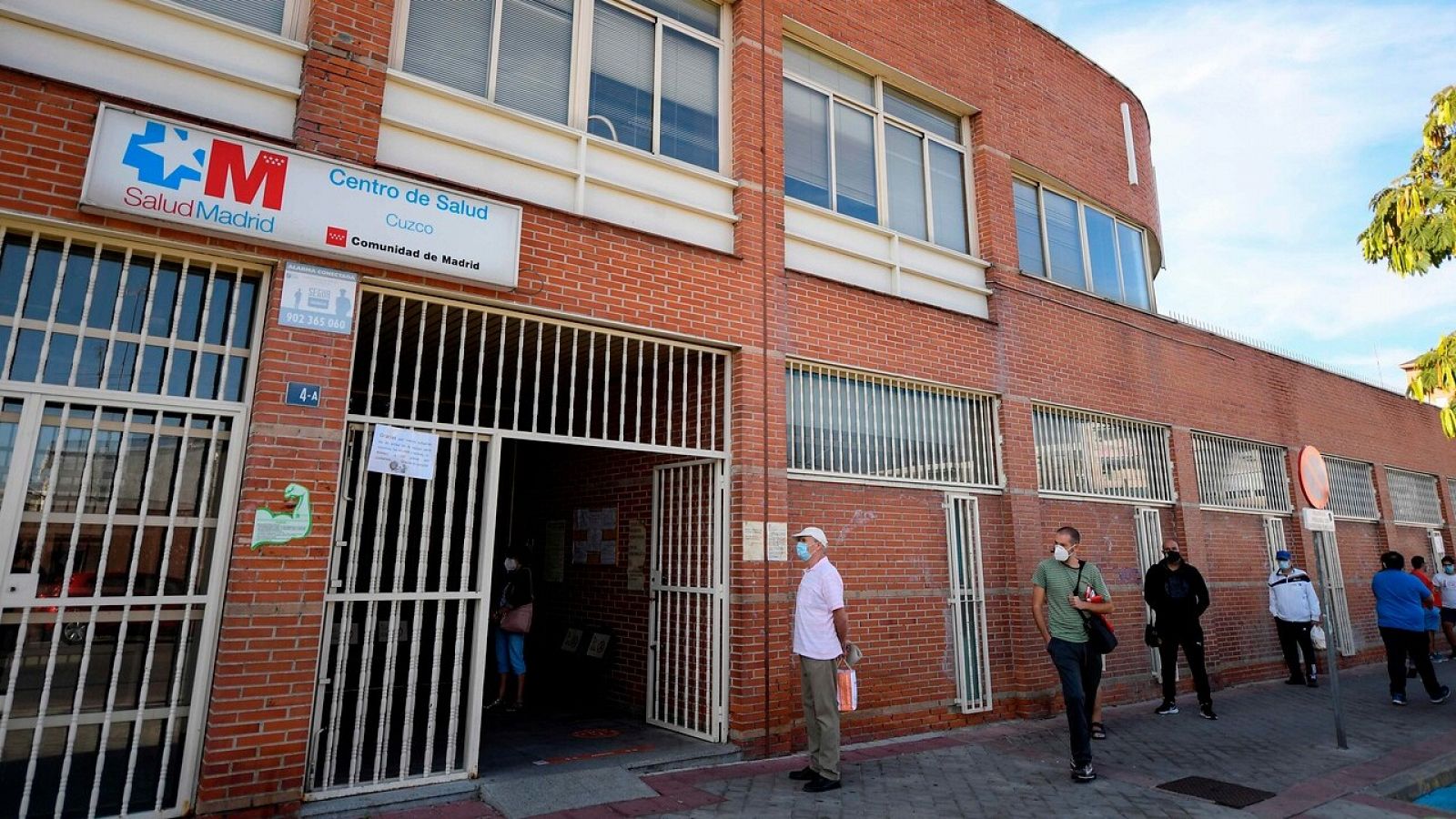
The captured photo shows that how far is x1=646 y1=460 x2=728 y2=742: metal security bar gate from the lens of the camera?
6.83 meters

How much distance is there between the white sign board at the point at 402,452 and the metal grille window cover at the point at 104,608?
932 mm

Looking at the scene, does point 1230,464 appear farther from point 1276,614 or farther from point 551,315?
point 551,315

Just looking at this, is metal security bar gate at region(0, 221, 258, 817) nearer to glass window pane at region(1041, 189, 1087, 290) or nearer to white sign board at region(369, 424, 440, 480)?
white sign board at region(369, 424, 440, 480)

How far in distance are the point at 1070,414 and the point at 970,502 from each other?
93.5 inches

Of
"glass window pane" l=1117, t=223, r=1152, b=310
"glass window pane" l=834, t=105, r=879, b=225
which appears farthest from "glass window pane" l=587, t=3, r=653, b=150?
"glass window pane" l=1117, t=223, r=1152, b=310

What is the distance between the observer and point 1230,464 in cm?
1213

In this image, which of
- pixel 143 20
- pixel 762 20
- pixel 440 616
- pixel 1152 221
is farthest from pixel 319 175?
pixel 1152 221

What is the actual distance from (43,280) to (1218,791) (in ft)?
28.1

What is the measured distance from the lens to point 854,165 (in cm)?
879

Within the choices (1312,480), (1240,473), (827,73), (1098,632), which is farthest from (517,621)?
(1240,473)

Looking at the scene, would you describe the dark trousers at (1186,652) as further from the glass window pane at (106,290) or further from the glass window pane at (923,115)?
the glass window pane at (106,290)

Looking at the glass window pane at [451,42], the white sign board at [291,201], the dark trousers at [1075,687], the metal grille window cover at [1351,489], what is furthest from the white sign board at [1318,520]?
the glass window pane at [451,42]

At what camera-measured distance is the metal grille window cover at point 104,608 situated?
427 cm

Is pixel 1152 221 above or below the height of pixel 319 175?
above
